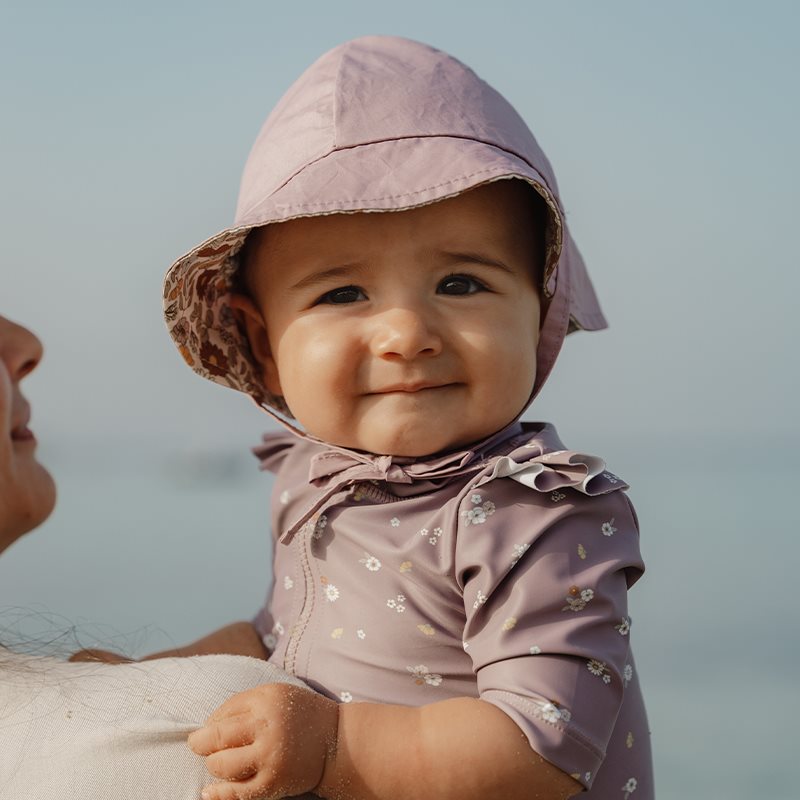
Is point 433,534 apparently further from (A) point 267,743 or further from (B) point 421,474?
(A) point 267,743

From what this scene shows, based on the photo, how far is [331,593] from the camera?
194 cm

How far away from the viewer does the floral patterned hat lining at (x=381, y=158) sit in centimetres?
187

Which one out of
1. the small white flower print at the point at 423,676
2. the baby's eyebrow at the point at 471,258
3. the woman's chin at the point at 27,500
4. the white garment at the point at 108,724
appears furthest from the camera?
the baby's eyebrow at the point at 471,258

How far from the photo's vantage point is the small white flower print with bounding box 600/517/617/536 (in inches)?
68.7

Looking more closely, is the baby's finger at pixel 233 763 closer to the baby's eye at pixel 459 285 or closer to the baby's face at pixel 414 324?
the baby's face at pixel 414 324

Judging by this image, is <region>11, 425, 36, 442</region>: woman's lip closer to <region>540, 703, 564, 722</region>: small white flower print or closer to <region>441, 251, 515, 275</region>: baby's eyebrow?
<region>441, 251, 515, 275</region>: baby's eyebrow

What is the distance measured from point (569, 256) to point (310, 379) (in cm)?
56

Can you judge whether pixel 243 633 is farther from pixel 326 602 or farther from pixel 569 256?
pixel 569 256

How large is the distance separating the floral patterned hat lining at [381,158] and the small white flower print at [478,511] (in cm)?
35

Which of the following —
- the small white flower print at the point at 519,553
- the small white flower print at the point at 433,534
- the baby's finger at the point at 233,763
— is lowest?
the baby's finger at the point at 233,763

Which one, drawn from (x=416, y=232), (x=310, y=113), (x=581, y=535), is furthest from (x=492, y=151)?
(x=581, y=535)

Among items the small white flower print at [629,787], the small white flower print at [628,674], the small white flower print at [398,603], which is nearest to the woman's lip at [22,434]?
the small white flower print at [398,603]

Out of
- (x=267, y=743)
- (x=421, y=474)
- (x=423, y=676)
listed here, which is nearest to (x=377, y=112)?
(x=421, y=474)

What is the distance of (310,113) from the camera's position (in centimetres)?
203
